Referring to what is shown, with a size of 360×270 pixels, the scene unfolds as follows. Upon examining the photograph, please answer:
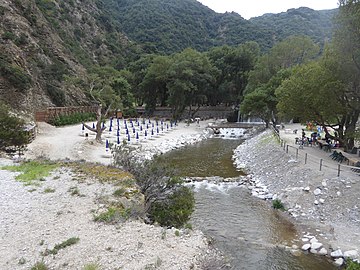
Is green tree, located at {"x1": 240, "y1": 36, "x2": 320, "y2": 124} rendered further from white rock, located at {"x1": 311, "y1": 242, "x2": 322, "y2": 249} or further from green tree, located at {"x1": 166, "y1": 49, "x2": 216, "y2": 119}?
white rock, located at {"x1": 311, "y1": 242, "x2": 322, "y2": 249}

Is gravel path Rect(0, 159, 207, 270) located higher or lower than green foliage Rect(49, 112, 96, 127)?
lower

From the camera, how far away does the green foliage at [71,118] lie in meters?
42.4

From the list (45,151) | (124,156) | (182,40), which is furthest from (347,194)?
(182,40)

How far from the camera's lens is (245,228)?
48.9ft

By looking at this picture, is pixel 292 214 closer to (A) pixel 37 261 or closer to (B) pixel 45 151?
(A) pixel 37 261

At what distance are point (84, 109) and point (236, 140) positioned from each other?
81.9 ft

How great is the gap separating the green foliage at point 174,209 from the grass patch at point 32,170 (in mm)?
5564

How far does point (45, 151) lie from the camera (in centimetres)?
2578

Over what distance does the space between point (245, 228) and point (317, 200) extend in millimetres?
4312

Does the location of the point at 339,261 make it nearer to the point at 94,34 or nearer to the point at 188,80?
the point at 188,80

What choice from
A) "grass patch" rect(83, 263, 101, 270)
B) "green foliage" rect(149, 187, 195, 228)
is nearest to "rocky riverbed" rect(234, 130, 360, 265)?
"green foliage" rect(149, 187, 195, 228)

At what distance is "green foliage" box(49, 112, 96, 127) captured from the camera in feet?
139

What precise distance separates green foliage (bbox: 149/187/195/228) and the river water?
1652 mm

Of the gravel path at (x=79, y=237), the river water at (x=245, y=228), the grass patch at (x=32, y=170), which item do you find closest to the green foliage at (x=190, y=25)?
the river water at (x=245, y=228)
